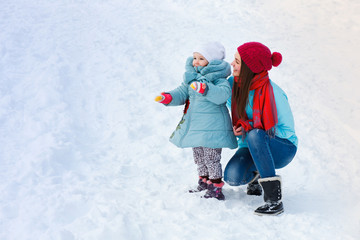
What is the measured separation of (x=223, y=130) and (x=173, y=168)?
1186mm

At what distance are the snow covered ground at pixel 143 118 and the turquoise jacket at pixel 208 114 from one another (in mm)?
524

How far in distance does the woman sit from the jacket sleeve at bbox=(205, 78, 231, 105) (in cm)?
12

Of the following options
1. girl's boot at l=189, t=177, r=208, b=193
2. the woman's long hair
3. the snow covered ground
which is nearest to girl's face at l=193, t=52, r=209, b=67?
the woman's long hair

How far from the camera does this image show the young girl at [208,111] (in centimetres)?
334

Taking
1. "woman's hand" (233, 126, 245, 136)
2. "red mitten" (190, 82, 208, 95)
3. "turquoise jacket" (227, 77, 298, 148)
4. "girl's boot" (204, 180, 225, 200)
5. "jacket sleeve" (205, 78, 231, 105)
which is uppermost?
"red mitten" (190, 82, 208, 95)

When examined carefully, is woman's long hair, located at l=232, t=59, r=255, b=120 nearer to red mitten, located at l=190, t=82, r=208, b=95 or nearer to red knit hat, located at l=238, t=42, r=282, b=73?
red knit hat, located at l=238, t=42, r=282, b=73

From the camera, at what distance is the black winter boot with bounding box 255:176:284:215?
3.22 meters

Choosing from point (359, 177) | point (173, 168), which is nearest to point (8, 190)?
point (173, 168)

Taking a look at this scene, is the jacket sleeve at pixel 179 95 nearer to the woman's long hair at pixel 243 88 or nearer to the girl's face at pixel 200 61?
the girl's face at pixel 200 61

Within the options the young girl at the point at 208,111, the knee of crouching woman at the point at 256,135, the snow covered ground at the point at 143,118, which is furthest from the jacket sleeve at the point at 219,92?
the snow covered ground at the point at 143,118

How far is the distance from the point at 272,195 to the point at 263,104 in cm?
74

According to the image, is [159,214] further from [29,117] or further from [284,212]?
[29,117]

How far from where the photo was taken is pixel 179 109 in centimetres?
566

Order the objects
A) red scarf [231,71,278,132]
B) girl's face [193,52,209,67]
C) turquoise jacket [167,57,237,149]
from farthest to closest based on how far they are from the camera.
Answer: girl's face [193,52,209,67]
turquoise jacket [167,57,237,149]
red scarf [231,71,278,132]
